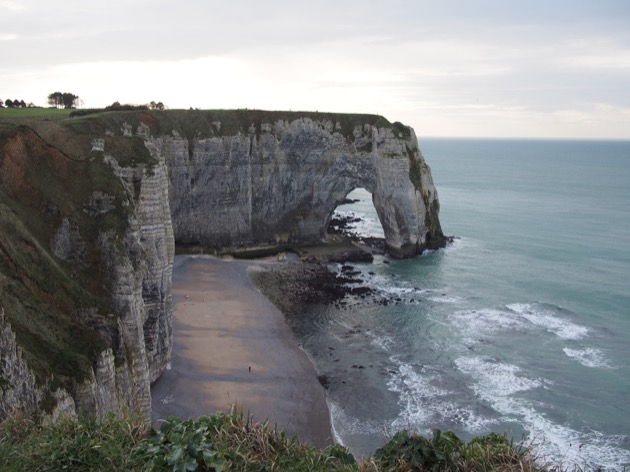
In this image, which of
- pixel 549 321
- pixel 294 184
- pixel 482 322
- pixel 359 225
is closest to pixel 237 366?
pixel 482 322

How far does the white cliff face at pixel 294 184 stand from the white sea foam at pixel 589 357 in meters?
27.5

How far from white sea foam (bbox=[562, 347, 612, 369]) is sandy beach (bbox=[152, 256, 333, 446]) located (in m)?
18.7

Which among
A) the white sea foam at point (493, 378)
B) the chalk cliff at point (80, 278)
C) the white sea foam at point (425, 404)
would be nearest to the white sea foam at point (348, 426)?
the white sea foam at point (425, 404)

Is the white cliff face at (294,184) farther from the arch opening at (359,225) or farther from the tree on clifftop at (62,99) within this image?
the tree on clifftop at (62,99)

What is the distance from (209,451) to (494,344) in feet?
114

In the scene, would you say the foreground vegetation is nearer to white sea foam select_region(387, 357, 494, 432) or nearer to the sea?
the sea

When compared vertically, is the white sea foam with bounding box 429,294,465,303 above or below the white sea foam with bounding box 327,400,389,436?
above

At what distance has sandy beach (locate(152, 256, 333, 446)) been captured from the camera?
3084 centimetres

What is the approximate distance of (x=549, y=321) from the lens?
4697cm

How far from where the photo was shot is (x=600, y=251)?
6756 centimetres

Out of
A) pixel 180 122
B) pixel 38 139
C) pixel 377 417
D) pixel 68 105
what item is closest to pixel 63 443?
pixel 38 139

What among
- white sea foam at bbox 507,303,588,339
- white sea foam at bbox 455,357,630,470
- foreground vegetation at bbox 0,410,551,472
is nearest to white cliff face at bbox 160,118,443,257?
white sea foam at bbox 507,303,588,339

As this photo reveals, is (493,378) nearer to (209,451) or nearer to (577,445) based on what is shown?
(577,445)

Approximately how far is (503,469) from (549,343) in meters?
34.0
